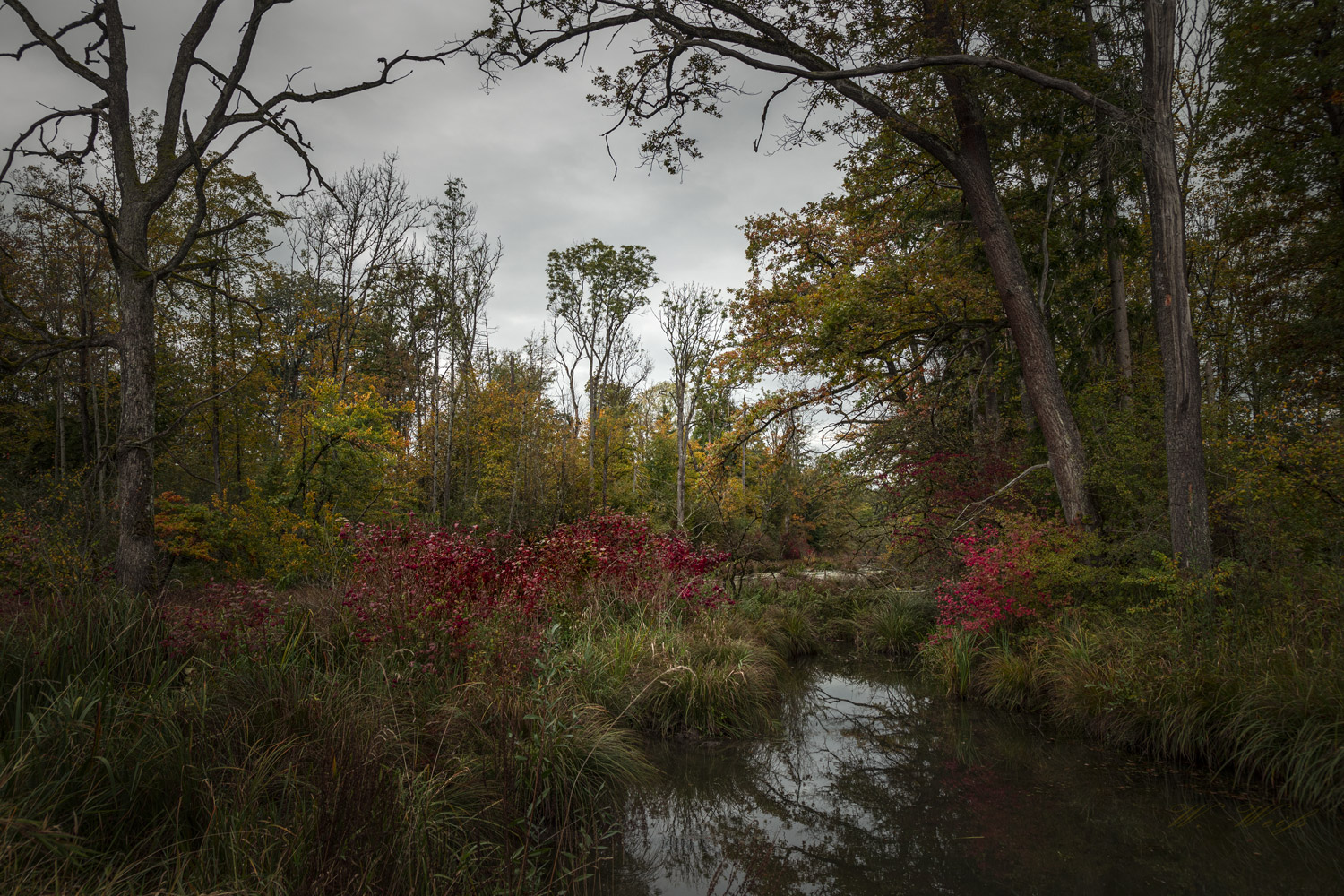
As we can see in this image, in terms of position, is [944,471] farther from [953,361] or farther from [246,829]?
[246,829]

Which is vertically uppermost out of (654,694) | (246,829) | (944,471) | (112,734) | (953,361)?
(953,361)

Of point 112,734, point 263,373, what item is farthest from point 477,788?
point 263,373

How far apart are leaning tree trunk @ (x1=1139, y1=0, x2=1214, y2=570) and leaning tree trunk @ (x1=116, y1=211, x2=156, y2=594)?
9.35m

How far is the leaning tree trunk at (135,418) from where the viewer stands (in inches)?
202

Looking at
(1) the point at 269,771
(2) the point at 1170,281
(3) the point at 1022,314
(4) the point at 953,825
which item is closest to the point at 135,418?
(1) the point at 269,771

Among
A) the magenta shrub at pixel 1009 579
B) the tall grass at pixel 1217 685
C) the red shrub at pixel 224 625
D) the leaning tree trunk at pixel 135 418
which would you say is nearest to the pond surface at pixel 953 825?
the tall grass at pixel 1217 685

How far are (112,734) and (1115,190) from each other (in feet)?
44.5

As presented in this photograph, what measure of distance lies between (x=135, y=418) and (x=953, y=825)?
275 inches

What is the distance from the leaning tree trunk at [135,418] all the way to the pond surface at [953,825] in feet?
14.4

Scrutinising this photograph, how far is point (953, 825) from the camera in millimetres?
4453

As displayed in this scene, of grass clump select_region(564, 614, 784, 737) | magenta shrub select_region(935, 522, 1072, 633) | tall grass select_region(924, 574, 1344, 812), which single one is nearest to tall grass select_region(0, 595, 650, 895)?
grass clump select_region(564, 614, 784, 737)

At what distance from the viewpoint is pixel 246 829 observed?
2.64 meters

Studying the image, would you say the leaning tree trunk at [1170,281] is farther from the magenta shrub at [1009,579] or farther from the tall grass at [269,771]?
the tall grass at [269,771]

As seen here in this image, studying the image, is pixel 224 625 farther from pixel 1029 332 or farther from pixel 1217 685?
pixel 1029 332
